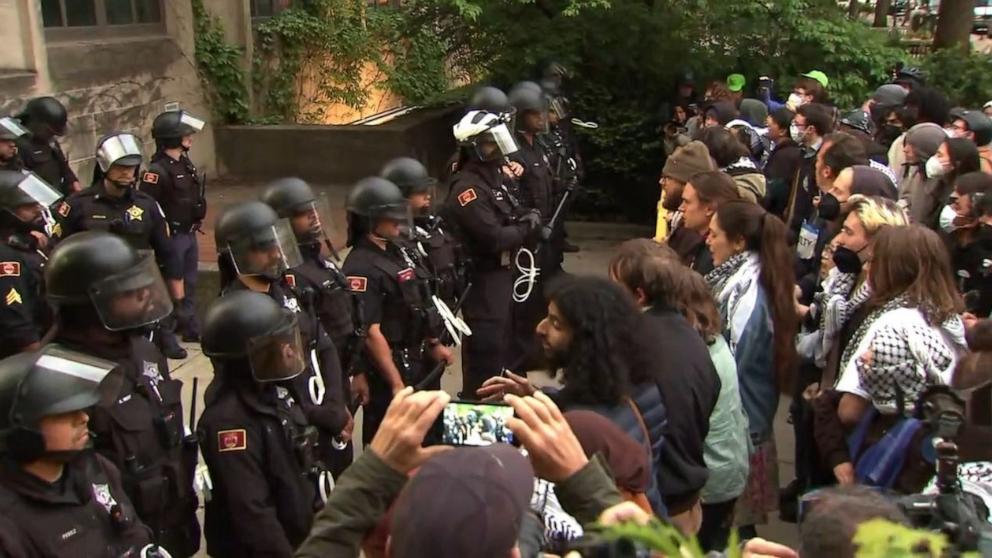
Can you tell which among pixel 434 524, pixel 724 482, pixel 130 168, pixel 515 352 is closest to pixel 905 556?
pixel 434 524

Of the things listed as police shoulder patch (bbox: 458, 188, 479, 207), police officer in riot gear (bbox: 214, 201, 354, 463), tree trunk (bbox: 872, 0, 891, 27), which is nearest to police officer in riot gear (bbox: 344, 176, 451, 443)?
police officer in riot gear (bbox: 214, 201, 354, 463)

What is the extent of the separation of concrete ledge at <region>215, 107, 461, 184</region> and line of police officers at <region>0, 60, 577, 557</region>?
20.4 feet

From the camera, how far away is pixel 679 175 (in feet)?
17.7

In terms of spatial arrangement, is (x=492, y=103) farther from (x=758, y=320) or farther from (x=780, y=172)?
(x=758, y=320)

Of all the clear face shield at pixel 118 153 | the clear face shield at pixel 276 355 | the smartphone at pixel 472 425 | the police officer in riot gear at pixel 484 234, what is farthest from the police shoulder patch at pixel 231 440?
the clear face shield at pixel 118 153

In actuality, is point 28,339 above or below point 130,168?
below

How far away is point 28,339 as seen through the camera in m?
4.95

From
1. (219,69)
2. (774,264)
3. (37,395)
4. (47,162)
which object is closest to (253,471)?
(37,395)

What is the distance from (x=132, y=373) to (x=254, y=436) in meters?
0.54

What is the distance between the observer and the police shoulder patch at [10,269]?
4.84 m

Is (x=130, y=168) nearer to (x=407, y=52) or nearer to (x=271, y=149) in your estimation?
(x=271, y=149)

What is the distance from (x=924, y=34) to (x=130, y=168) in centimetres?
1691

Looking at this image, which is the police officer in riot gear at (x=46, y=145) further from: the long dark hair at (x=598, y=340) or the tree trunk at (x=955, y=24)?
the tree trunk at (x=955, y=24)

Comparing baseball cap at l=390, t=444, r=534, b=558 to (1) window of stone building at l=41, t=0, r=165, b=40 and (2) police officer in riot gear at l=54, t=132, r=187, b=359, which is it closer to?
(2) police officer in riot gear at l=54, t=132, r=187, b=359
